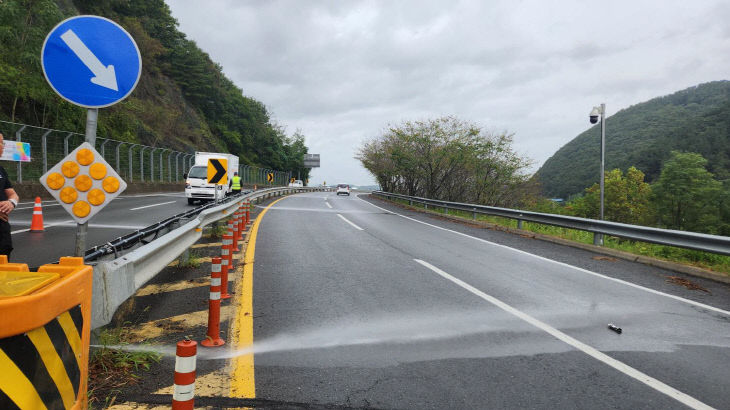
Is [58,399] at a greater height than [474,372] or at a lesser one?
greater

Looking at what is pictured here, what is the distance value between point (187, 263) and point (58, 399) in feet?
18.2

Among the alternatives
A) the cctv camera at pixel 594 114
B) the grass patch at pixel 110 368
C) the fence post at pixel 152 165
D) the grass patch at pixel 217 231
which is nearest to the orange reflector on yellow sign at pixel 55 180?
the grass patch at pixel 110 368

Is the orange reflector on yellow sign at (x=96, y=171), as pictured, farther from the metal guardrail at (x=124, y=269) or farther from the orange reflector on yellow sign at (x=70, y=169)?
the metal guardrail at (x=124, y=269)

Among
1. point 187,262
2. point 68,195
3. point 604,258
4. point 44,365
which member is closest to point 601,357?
point 44,365

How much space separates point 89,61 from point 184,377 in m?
2.63

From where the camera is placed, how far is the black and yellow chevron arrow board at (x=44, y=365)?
5.96 feet

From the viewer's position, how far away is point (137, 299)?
5582mm

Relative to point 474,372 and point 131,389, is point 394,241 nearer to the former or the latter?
point 474,372

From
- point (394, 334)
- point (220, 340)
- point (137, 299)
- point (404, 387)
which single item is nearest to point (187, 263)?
point (137, 299)

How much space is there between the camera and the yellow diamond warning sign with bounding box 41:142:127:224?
3354 mm

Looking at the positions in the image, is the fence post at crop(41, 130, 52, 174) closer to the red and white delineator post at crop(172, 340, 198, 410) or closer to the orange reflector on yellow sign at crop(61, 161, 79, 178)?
the orange reflector on yellow sign at crop(61, 161, 79, 178)

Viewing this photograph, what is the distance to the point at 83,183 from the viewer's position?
3.42 metres

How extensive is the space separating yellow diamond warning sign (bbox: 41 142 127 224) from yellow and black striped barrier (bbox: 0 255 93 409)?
914mm

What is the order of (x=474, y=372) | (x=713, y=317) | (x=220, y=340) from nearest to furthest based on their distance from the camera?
(x=474, y=372) < (x=220, y=340) < (x=713, y=317)
